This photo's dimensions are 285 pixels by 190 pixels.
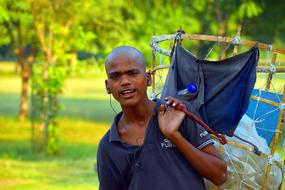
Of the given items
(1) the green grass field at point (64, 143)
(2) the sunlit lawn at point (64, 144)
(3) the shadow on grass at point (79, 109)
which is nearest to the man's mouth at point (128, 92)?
(1) the green grass field at point (64, 143)

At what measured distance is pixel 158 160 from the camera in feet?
8.36

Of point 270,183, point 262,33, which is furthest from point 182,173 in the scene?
point 262,33

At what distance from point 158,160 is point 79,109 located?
25329 millimetres

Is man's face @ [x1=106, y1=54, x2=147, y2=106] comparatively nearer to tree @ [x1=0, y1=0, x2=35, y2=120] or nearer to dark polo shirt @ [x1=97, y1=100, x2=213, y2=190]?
dark polo shirt @ [x1=97, y1=100, x2=213, y2=190]

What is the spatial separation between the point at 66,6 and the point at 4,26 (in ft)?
13.9

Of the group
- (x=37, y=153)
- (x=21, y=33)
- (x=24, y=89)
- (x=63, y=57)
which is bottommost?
(x=24, y=89)

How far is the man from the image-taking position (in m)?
2.52

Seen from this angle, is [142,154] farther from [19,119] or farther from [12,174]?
[19,119]

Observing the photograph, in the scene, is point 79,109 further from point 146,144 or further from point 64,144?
point 146,144

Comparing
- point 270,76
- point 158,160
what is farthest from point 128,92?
point 270,76

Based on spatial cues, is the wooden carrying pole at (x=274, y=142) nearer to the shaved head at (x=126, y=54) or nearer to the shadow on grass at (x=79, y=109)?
the shaved head at (x=126, y=54)

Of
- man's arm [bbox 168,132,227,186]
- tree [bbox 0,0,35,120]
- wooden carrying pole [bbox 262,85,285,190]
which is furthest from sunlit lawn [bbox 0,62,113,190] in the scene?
man's arm [bbox 168,132,227,186]

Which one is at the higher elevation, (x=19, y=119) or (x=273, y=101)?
(x=273, y=101)

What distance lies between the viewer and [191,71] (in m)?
3.37
